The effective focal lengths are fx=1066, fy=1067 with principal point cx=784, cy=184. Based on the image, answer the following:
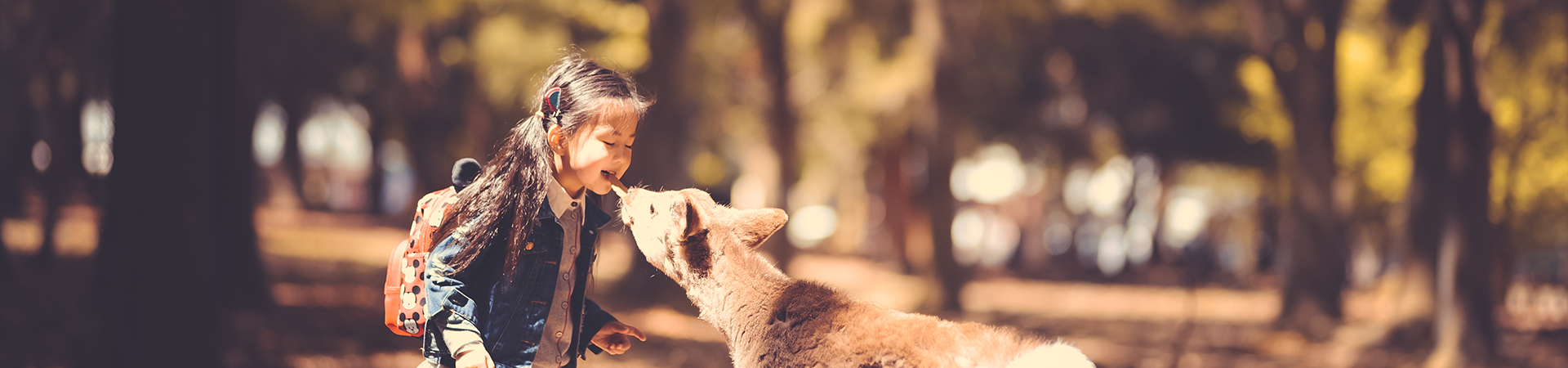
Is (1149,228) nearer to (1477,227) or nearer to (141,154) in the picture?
(1477,227)

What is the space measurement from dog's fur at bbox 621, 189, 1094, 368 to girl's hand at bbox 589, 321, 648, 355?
187 millimetres

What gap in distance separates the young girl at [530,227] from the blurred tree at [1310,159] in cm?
1462

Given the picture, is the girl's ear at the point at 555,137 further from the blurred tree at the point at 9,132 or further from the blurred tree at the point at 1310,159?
the blurred tree at the point at 1310,159

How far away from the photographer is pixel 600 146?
96.4 inches

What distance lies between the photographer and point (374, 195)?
36.8 meters

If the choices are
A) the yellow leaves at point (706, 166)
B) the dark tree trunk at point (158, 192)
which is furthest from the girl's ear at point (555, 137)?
the yellow leaves at point (706, 166)

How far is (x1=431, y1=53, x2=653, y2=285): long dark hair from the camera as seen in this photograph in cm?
241

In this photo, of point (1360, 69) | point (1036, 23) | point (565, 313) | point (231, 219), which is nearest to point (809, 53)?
point (1036, 23)

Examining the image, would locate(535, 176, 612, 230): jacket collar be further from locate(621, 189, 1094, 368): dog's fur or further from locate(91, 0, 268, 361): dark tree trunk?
locate(91, 0, 268, 361): dark tree trunk

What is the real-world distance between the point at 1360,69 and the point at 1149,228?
48.8 feet

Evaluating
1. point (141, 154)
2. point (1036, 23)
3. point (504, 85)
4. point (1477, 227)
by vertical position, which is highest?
point (1036, 23)

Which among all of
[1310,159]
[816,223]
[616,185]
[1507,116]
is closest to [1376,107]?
[1507,116]

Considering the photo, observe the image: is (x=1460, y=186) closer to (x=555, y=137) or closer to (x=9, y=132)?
(x=555, y=137)

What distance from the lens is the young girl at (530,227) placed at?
2.38 m
